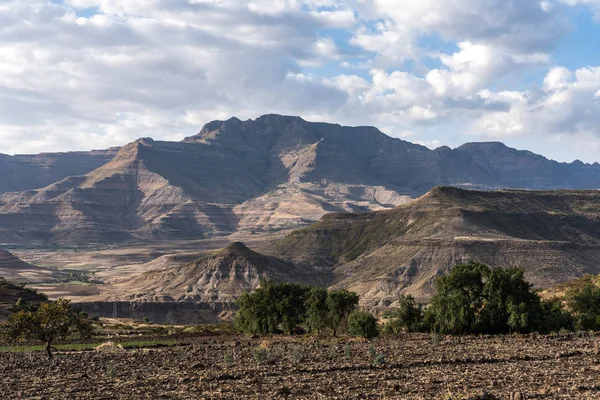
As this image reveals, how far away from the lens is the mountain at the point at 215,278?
530 ft

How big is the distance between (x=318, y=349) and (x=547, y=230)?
480 ft

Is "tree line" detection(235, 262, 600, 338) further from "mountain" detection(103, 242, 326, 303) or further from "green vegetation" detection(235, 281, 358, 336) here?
"mountain" detection(103, 242, 326, 303)

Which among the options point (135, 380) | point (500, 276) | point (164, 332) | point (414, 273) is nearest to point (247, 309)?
point (164, 332)

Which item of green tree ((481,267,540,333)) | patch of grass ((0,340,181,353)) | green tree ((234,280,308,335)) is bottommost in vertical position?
patch of grass ((0,340,181,353))

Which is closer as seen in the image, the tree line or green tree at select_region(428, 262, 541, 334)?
green tree at select_region(428, 262, 541, 334)

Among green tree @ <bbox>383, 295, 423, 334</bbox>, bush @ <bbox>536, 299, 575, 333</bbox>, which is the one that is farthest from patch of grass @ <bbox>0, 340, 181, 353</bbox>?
bush @ <bbox>536, 299, 575, 333</bbox>

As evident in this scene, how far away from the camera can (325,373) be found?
37531 mm

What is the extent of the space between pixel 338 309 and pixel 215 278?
98.4 metres

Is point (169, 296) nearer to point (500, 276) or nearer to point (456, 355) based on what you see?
point (500, 276)

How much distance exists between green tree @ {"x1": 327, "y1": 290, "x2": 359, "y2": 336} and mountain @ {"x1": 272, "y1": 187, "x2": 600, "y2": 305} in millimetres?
63222

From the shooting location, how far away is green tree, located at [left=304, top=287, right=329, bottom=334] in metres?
76.1

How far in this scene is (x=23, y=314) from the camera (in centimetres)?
4909

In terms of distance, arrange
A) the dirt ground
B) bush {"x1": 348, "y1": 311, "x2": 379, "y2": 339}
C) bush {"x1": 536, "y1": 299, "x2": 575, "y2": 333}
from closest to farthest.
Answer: the dirt ground → bush {"x1": 536, "y1": 299, "x2": 575, "y2": 333} → bush {"x1": 348, "y1": 311, "x2": 379, "y2": 339}

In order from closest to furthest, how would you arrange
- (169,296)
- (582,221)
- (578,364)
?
(578,364) → (169,296) → (582,221)
